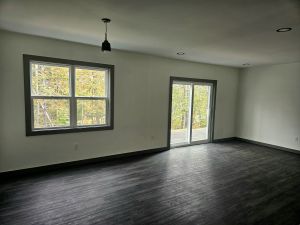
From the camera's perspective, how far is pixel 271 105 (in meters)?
5.94

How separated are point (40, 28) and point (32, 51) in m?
0.65

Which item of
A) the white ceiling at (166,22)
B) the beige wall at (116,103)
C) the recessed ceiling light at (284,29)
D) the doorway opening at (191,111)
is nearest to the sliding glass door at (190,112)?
the doorway opening at (191,111)

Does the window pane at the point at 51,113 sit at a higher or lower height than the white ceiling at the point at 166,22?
lower

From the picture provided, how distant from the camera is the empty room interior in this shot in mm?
2459

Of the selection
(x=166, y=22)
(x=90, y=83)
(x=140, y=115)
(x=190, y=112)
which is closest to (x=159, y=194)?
(x=140, y=115)

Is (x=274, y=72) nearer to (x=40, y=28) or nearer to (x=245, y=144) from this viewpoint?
(x=245, y=144)

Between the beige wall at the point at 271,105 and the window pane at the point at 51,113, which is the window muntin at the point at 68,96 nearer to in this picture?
the window pane at the point at 51,113

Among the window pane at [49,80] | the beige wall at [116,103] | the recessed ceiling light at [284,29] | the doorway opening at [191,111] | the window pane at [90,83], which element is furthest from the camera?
the doorway opening at [191,111]

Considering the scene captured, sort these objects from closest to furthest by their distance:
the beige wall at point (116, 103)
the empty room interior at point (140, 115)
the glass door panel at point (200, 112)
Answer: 1. the empty room interior at point (140, 115)
2. the beige wall at point (116, 103)
3. the glass door panel at point (200, 112)

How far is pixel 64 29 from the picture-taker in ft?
10.2

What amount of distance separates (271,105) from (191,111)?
2.45 m

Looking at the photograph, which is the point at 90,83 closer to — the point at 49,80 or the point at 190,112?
the point at 49,80

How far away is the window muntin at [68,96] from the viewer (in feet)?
12.2

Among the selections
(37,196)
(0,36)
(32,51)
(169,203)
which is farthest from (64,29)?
(169,203)
